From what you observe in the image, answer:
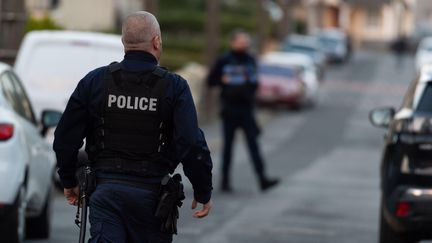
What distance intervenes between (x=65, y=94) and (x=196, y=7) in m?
62.7

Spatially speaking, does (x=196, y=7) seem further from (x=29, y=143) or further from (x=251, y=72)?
(x=29, y=143)

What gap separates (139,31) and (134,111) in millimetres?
388

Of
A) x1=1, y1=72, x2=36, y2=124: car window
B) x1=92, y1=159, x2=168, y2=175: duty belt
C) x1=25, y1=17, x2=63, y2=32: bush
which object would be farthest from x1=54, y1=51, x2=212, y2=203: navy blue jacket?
x1=25, y1=17, x2=63, y2=32: bush

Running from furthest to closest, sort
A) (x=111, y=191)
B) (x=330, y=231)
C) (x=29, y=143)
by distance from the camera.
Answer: (x=330, y=231) → (x=29, y=143) → (x=111, y=191)

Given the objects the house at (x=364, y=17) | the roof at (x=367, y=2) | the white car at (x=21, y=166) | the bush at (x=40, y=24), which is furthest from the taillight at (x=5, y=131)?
the roof at (x=367, y=2)

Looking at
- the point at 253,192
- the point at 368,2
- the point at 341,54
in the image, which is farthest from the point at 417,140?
the point at 368,2

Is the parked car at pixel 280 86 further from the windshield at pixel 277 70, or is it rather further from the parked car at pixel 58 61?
the parked car at pixel 58 61

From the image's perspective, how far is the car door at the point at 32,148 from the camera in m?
11.3

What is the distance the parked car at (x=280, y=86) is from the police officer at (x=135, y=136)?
32.4 m

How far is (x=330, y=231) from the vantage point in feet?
45.6

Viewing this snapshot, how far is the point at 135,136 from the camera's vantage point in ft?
23.0

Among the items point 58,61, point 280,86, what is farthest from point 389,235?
point 280,86

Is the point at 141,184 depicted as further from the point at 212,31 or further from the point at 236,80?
the point at 212,31

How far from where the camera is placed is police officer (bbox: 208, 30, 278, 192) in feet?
56.4
